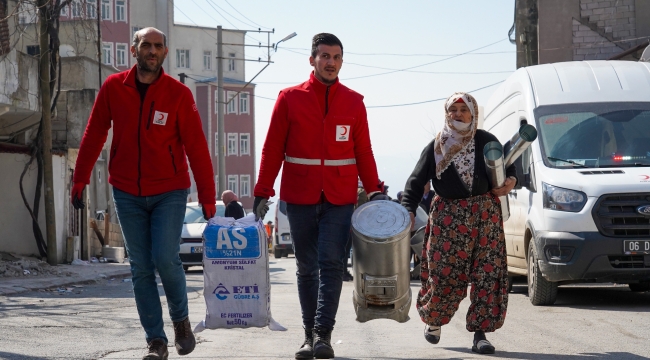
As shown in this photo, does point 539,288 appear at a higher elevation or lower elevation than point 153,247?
lower

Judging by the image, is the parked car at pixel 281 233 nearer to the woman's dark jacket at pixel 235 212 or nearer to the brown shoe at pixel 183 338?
the woman's dark jacket at pixel 235 212

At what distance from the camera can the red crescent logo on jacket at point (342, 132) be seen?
6926 millimetres

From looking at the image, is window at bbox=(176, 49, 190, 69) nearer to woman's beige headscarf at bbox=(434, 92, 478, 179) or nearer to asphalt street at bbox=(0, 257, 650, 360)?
asphalt street at bbox=(0, 257, 650, 360)

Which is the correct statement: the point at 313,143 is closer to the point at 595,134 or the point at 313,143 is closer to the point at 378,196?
the point at 378,196

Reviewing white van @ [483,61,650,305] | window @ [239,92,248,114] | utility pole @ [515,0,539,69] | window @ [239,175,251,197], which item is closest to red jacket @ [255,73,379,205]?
white van @ [483,61,650,305]

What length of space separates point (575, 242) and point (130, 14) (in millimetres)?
67487

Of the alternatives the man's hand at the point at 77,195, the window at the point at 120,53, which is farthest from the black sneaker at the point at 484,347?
the window at the point at 120,53

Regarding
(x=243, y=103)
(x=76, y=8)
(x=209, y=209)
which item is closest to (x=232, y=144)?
(x=243, y=103)

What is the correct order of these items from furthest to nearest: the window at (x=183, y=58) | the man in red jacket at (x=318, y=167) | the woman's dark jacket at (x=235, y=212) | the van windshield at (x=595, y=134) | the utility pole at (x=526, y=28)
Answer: the window at (x=183, y=58) → the utility pole at (x=526, y=28) → the van windshield at (x=595, y=134) → the woman's dark jacket at (x=235, y=212) → the man in red jacket at (x=318, y=167)

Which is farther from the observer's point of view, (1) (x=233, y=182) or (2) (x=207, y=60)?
(2) (x=207, y=60)

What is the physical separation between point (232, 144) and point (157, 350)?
7704cm

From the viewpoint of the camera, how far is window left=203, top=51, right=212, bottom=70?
85.7 meters

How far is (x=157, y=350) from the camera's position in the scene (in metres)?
6.45

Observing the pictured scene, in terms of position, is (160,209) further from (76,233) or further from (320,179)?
(76,233)
